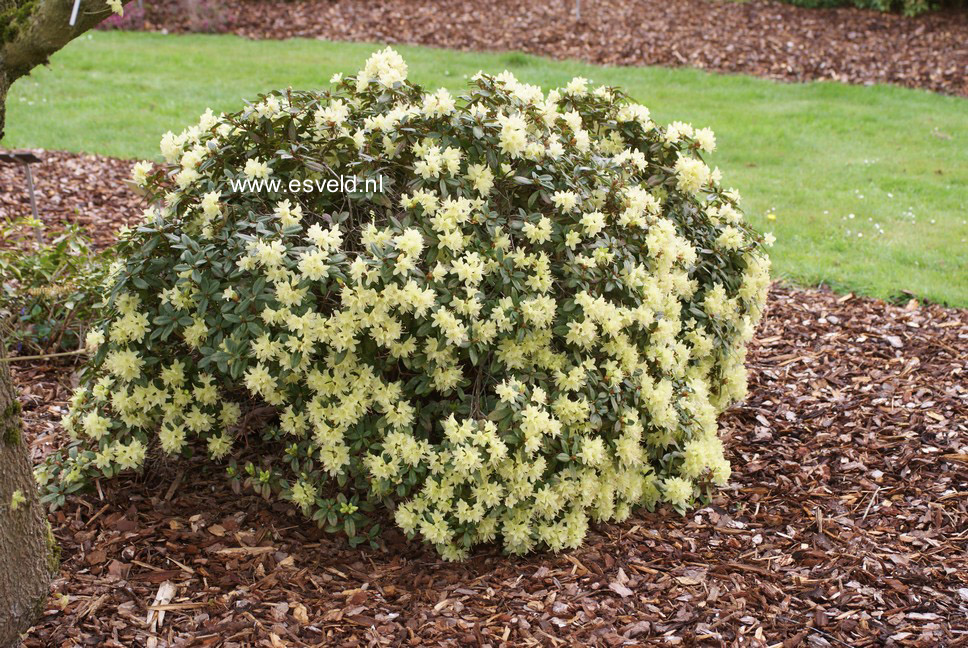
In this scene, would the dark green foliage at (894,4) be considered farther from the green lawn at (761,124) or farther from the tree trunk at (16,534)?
the tree trunk at (16,534)

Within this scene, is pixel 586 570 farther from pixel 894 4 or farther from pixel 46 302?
pixel 894 4

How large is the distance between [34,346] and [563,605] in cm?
283

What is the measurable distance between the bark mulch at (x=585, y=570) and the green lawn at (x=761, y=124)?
2426 millimetres

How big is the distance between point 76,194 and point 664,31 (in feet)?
27.1

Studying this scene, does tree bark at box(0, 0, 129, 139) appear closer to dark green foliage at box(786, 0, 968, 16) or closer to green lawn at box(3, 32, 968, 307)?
green lawn at box(3, 32, 968, 307)

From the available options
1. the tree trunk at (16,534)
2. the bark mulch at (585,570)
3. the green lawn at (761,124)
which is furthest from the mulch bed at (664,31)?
the tree trunk at (16,534)

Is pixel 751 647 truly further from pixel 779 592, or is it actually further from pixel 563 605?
pixel 563 605

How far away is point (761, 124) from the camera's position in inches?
369

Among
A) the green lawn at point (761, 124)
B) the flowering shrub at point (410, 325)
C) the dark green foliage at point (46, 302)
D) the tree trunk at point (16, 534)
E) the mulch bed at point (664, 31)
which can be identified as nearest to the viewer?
the tree trunk at point (16, 534)

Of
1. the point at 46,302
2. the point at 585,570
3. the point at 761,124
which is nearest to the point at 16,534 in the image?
the point at 585,570

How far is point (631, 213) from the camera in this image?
3404 millimetres

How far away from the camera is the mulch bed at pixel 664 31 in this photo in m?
11.1

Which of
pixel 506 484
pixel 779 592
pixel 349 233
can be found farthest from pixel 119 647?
pixel 779 592

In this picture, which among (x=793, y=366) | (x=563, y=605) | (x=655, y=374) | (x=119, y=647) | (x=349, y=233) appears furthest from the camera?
(x=793, y=366)
